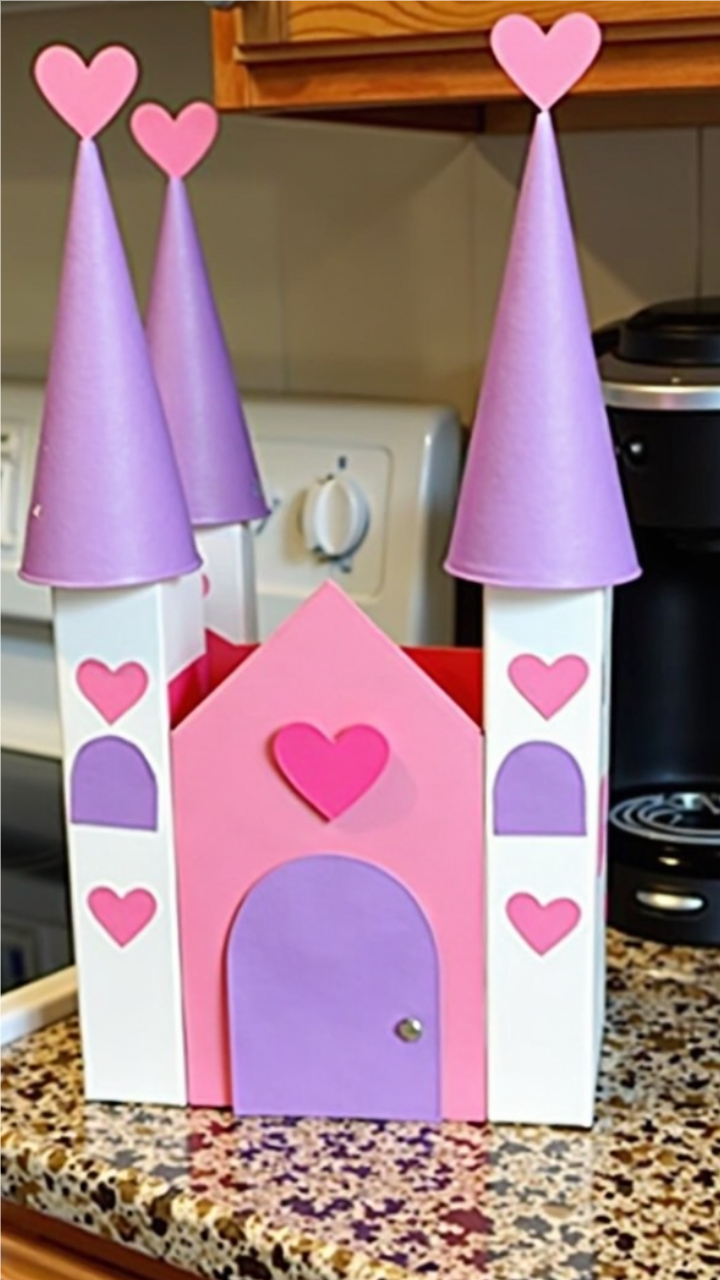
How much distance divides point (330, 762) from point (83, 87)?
30 cm

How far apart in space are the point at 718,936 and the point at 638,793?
125 mm

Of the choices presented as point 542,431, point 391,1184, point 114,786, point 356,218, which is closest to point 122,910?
point 114,786

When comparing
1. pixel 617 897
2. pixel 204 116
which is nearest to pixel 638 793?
pixel 617 897

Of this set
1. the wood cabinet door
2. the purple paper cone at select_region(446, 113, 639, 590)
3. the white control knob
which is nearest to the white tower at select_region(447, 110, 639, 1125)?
the purple paper cone at select_region(446, 113, 639, 590)

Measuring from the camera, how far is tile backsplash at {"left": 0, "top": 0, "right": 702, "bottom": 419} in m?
1.09

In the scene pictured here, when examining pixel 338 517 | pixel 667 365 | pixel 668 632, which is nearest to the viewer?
pixel 667 365

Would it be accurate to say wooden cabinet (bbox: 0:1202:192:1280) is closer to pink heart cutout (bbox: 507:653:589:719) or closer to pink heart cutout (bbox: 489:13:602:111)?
pink heart cutout (bbox: 507:653:589:719)

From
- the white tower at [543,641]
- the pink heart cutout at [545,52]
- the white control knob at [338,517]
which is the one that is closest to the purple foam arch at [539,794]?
the white tower at [543,641]

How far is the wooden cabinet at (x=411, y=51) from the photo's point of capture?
77cm

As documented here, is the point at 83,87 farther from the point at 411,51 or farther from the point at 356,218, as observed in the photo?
the point at 356,218

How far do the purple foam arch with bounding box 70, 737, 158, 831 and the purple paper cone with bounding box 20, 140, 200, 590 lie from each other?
0.08 m

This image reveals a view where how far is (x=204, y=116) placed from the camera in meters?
0.84

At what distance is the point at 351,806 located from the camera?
2.48ft

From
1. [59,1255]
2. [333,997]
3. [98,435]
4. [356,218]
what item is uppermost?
[356,218]
